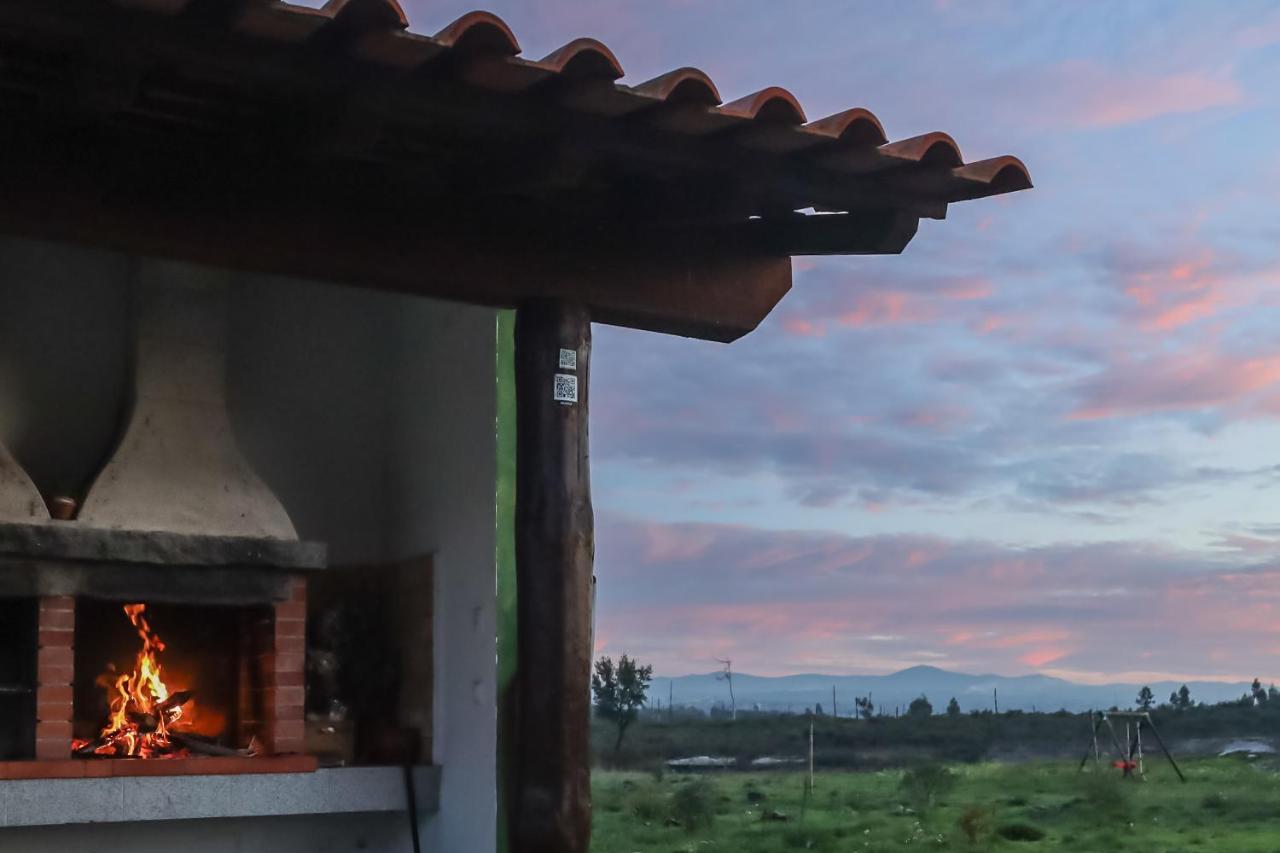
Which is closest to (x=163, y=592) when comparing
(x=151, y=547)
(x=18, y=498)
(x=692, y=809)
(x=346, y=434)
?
(x=151, y=547)

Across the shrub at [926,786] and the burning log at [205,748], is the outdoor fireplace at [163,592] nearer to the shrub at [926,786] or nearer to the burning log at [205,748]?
the burning log at [205,748]

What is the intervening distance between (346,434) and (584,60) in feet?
10.8

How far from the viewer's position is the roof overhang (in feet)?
10.9

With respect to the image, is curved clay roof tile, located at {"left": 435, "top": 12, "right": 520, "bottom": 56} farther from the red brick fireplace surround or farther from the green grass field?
the green grass field

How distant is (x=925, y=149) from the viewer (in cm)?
403

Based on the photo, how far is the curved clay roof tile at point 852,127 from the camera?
12.7ft

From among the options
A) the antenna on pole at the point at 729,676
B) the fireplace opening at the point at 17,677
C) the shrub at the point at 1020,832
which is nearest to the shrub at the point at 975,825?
the shrub at the point at 1020,832

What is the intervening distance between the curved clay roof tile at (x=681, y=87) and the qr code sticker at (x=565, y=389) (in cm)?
104

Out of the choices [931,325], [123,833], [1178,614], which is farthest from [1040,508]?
[123,833]

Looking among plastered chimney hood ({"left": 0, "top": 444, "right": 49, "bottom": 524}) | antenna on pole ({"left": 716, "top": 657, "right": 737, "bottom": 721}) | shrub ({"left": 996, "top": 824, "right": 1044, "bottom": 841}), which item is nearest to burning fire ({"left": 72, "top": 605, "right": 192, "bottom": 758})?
plastered chimney hood ({"left": 0, "top": 444, "right": 49, "bottom": 524})

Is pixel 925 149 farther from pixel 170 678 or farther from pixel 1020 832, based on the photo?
pixel 1020 832

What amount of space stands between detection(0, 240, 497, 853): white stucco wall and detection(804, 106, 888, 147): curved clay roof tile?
1.95m

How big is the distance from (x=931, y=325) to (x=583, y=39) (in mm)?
11881

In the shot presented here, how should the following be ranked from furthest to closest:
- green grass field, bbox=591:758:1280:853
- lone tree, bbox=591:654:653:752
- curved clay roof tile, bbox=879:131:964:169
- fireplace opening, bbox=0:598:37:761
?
1. lone tree, bbox=591:654:653:752
2. green grass field, bbox=591:758:1280:853
3. fireplace opening, bbox=0:598:37:761
4. curved clay roof tile, bbox=879:131:964:169
